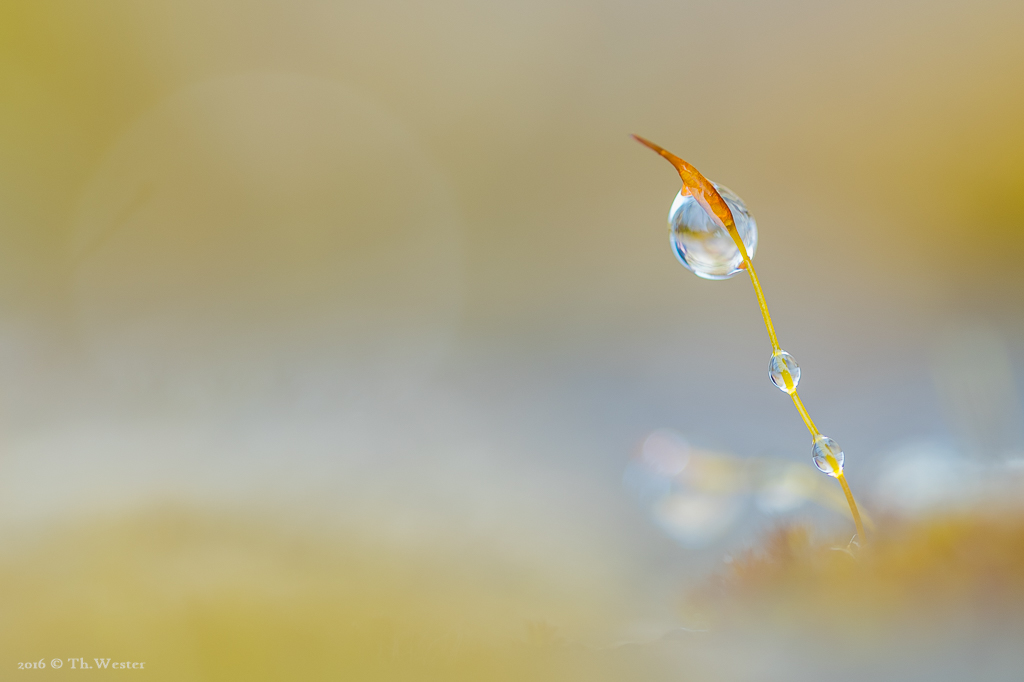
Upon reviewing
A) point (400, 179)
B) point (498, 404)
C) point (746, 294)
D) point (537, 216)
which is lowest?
point (498, 404)

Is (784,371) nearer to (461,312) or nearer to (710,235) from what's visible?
(710,235)

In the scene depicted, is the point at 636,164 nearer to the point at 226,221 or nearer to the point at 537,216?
the point at 537,216

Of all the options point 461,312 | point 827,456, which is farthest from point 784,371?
point 461,312

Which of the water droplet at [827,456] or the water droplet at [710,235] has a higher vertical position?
the water droplet at [710,235]

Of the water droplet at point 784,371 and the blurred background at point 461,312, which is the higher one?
the blurred background at point 461,312

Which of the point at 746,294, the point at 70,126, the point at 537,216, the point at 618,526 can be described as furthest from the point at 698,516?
the point at 70,126

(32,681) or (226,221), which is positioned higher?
(226,221)

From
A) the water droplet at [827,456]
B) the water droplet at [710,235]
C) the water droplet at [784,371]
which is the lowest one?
the water droplet at [827,456]
